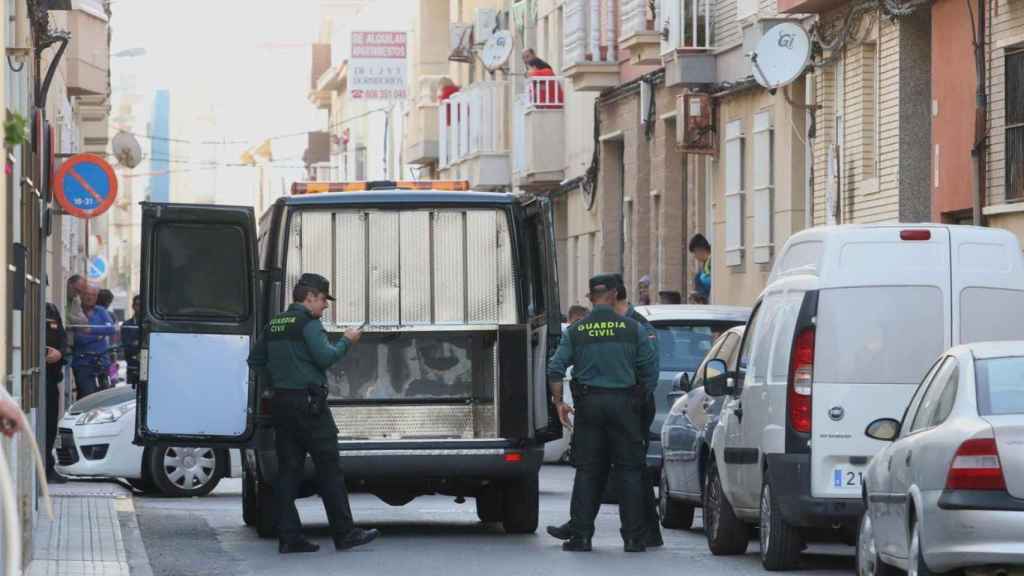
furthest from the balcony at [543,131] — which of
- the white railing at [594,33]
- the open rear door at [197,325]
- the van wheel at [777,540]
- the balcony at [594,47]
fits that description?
the van wheel at [777,540]

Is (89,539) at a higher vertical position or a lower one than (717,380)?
lower

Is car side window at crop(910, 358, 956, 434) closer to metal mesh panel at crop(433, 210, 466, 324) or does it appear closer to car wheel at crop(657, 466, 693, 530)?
metal mesh panel at crop(433, 210, 466, 324)

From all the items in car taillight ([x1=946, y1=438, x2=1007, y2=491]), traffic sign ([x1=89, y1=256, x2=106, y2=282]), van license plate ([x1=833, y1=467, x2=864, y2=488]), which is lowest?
van license plate ([x1=833, y1=467, x2=864, y2=488])

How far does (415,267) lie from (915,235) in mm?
4364

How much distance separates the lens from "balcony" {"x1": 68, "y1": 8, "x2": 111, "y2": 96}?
3712 cm

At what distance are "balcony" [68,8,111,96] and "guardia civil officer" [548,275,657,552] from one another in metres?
21.9

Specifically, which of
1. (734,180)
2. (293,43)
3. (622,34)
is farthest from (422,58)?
(293,43)

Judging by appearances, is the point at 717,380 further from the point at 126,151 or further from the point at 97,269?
the point at 97,269

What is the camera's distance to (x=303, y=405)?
15680 millimetres

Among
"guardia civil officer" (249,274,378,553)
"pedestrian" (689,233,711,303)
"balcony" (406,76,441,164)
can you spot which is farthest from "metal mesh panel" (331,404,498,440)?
"balcony" (406,76,441,164)

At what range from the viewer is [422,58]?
206 feet

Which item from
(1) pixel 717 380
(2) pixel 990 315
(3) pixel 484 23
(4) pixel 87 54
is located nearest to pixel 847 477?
(2) pixel 990 315

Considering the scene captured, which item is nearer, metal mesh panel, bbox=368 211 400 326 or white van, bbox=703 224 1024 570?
white van, bbox=703 224 1024 570

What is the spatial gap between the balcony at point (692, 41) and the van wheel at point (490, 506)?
15675 millimetres
